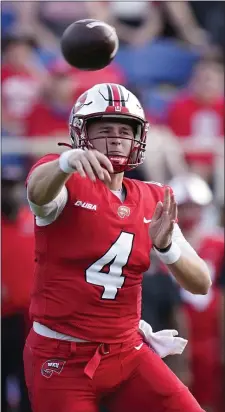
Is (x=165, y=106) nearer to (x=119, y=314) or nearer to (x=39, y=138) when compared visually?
(x=39, y=138)

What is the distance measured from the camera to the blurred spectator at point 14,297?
6176mm

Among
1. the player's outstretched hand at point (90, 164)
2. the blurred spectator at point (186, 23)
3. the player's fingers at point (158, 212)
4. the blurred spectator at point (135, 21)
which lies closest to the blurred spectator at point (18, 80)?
the blurred spectator at point (135, 21)

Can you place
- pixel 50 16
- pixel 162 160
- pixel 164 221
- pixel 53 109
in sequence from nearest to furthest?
pixel 164 221 < pixel 162 160 < pixel 53 109 < pixel 50 16

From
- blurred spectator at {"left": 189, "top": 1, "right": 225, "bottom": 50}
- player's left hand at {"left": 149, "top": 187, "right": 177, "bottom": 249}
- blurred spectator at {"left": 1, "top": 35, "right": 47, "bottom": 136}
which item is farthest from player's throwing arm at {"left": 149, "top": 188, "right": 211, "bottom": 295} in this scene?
blurred spectator at {"left": 189, "top": 1, "right": 225, "bottom": 50}

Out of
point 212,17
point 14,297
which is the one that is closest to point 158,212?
point 14,297

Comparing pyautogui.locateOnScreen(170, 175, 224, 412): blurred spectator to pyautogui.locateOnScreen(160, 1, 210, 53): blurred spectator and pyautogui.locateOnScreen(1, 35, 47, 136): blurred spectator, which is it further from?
pyautogui.locateOnScreen(160, 1, 210, 53): blurred spectator

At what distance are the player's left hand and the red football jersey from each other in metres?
0.12

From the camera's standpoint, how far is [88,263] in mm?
3932

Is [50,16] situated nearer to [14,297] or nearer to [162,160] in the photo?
[162,160]

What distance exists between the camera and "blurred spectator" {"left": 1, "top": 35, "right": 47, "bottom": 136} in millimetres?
7613

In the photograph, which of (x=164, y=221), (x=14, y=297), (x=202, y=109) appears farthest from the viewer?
(x=202, y=109)

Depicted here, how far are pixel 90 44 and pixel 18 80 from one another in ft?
9.74

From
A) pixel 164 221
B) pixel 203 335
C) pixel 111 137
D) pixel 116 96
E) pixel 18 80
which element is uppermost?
pixel 18 80

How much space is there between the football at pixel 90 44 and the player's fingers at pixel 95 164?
1539 millimetres
